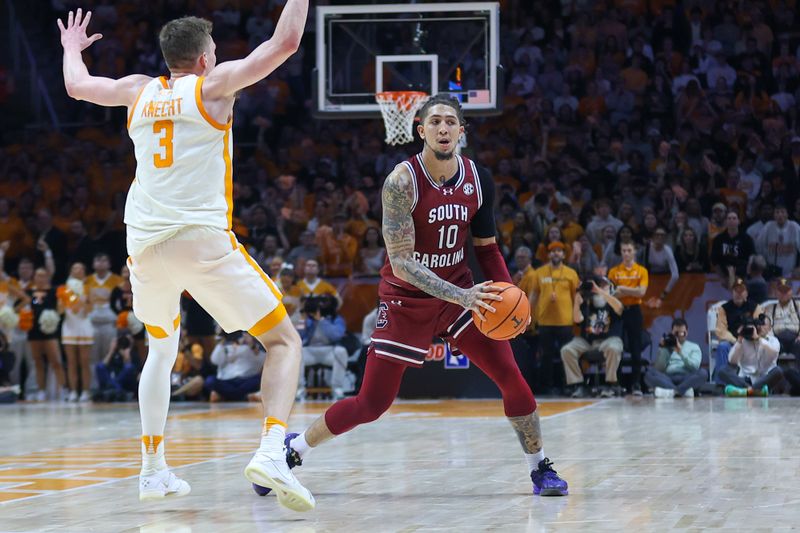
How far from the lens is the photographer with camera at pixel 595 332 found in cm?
1571

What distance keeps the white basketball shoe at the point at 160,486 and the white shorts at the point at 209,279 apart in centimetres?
85

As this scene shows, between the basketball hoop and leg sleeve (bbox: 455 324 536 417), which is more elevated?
the basketball hoop

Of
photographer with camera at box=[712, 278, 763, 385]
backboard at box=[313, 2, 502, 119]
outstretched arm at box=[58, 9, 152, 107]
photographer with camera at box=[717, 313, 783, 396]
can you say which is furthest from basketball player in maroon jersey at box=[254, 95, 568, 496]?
photographer with camera at box=[712, 278, 763, 385]

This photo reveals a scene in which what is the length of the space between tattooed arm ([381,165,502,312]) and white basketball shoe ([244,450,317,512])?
131cm

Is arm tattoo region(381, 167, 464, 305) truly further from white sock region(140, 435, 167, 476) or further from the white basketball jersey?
white sock region(140, 435, 167, 476)

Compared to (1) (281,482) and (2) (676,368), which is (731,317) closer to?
(2) (676,368)

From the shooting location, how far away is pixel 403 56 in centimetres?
1517

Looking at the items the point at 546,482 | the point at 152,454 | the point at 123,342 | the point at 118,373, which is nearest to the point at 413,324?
the point at 546,482

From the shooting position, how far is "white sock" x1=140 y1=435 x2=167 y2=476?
6059 mm

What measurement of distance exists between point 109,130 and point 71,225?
3.33 m

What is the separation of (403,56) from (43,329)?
6.94 m

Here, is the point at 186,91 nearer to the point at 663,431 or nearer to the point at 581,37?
the point at 663,431

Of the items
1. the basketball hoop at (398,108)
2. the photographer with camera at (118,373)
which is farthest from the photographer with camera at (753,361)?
the photographer with camera at (118,373)

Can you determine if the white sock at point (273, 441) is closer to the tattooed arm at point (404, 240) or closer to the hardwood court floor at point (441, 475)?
the hardwood court floor at point (441, 475)
